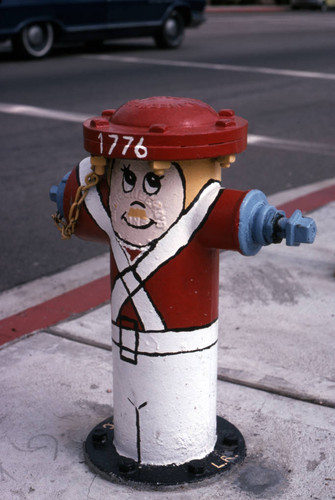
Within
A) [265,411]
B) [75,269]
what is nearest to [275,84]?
[75,269]

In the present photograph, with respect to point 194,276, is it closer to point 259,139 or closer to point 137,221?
point 137,221

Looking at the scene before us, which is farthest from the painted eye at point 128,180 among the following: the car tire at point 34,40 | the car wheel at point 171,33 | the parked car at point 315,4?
the parked car at point 315,4

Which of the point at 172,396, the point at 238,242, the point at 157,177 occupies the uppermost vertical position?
the point at 157,177

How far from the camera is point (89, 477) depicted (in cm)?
268

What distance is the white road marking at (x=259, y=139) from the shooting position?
8203mm

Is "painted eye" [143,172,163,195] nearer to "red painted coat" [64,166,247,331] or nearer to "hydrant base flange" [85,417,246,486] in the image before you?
"red painted coat" [64,166,247,331]

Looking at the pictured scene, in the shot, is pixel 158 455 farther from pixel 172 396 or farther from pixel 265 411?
pixel 265 411

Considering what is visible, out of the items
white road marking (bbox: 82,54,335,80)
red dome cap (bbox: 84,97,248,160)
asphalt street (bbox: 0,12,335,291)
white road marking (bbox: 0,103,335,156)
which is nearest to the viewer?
red dome cap (bbox: 84,97,248,160)

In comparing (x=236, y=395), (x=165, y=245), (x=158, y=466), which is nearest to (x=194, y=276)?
(x=165, y=245)

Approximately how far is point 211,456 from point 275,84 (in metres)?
10.1

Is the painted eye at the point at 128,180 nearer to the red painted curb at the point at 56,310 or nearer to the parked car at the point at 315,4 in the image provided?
the red painted curb at the point at 56,310

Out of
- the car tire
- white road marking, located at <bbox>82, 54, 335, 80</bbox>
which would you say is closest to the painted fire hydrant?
white road marking, located at <bbox>82, 54, 335, 80</bbox>

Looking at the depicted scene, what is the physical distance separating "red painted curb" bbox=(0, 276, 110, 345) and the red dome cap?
5.49ft

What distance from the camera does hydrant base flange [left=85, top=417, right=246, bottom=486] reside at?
262cm
